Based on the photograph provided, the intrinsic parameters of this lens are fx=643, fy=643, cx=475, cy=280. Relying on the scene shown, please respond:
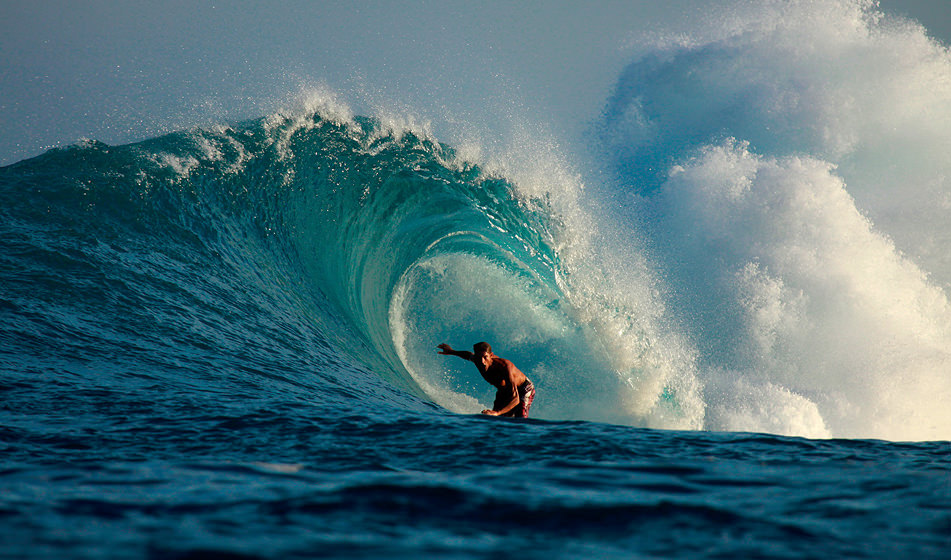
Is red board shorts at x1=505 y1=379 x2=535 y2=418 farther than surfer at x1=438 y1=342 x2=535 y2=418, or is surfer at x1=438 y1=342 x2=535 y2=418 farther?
red board shorts at x1=505 y1=379 x2=535 y2=418

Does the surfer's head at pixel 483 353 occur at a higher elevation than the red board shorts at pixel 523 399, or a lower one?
higher

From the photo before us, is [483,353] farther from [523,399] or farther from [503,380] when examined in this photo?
[523,399]

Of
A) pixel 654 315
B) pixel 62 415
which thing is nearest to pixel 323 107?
pixel 654 315

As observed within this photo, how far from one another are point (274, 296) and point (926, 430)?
11380mm

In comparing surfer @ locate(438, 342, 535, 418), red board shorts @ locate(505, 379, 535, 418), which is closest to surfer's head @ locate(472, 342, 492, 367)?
surfer @ locate(438, 342, 535, 418)

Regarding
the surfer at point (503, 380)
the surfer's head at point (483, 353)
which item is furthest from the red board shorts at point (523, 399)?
the surfer's head at point (483, 353)

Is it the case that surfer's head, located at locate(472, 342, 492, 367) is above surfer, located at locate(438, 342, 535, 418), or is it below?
above

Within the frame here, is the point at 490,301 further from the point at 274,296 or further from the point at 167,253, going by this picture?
the point at 167,253

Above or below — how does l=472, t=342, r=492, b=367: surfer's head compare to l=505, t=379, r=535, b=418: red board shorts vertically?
above

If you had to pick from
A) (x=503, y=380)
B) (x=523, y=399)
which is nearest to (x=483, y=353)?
(x=503, y=380)

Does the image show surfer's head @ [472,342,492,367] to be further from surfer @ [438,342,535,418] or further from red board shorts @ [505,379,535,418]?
red board shorts @ [505,379,535,418]

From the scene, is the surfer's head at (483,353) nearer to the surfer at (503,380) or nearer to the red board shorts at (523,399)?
the surfer at (503,380)

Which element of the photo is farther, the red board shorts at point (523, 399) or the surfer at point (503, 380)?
the red board shorts at point (523, 399)

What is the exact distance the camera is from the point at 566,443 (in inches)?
129
